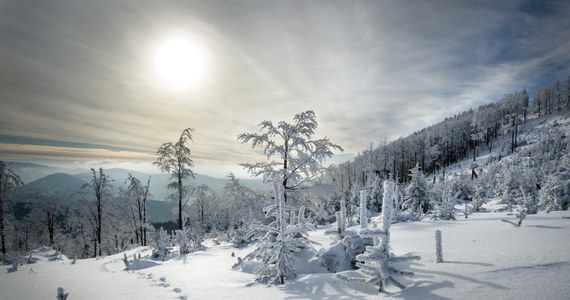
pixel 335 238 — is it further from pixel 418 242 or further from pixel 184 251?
pixel 184 251

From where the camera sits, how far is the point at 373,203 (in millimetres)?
34312

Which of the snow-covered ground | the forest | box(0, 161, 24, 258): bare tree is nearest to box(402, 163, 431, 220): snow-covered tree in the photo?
the forest

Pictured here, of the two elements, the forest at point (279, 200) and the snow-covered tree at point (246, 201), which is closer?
the forest at point (279, 200)

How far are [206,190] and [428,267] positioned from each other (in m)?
18.6

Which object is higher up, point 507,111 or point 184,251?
point 507,111

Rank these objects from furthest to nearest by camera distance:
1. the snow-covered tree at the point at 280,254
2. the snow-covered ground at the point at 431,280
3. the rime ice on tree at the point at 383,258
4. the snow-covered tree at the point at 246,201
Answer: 1. the snow-covered tree at the point at 246,201
2. the snow-covered tree at the point at 280,254
3. the rime ice on tree at the point at 383,258
4. the snow-covered ground at the point at 431,280

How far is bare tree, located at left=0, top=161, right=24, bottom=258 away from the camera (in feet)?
68.1

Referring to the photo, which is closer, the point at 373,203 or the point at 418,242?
the point at 418,242

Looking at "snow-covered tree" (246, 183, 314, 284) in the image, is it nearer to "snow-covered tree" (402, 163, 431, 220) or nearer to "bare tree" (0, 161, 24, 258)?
"snow-covered tree" (402, 163, 431, 220)

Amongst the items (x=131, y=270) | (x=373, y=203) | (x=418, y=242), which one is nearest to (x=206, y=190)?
(x=131, y=270)

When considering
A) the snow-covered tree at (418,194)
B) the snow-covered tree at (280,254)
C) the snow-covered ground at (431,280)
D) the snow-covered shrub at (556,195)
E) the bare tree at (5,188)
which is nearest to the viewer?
the snow-covered ground at (431,280)

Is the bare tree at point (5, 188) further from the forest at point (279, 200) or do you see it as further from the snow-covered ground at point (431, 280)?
the snow-covered ground at point (431, 280)

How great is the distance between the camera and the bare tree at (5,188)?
20.8 m

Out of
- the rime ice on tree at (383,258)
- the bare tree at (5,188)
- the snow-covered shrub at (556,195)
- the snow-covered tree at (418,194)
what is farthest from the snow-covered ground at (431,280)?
the bare tree at (5,188)
